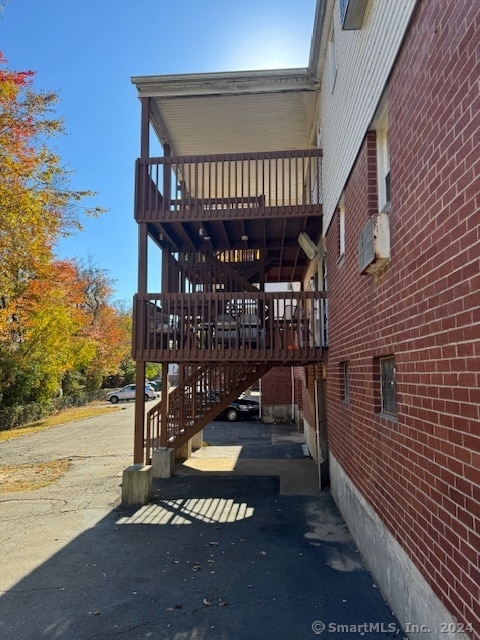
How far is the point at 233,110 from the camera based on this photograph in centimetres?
912

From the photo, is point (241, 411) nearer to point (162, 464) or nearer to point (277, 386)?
point (277, 386)

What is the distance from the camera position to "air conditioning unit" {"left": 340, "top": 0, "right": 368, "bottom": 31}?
173 inches

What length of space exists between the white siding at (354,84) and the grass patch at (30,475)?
26.5 feet

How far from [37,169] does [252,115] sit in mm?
8875

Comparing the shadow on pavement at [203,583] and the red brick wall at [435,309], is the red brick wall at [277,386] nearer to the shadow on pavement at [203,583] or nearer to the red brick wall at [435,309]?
the shadow on pavement at [203,583]

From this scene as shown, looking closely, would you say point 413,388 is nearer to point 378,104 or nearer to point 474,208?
point 474,208

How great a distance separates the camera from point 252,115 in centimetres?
935

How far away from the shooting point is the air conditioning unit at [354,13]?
4.39 m

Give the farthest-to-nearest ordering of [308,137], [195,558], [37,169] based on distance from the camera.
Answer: [37,169] → [308,137] → [195,558]

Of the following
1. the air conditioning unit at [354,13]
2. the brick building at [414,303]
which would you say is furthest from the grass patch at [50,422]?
the air conditioning unit at [354,13]

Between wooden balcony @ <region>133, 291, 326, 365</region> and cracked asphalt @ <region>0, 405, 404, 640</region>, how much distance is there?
8.42ft

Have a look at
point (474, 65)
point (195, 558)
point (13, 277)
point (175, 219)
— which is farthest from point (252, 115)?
point (13, 277)

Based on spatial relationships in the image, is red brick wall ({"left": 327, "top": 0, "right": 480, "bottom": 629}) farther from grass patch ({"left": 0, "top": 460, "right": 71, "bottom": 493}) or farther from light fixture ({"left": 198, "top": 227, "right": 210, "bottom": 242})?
grass patch ({"left": 0, "top": 460, "right": 71, "bottom": 493})

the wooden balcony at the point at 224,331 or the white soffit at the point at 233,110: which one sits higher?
the white soffit at the point at 233,110
